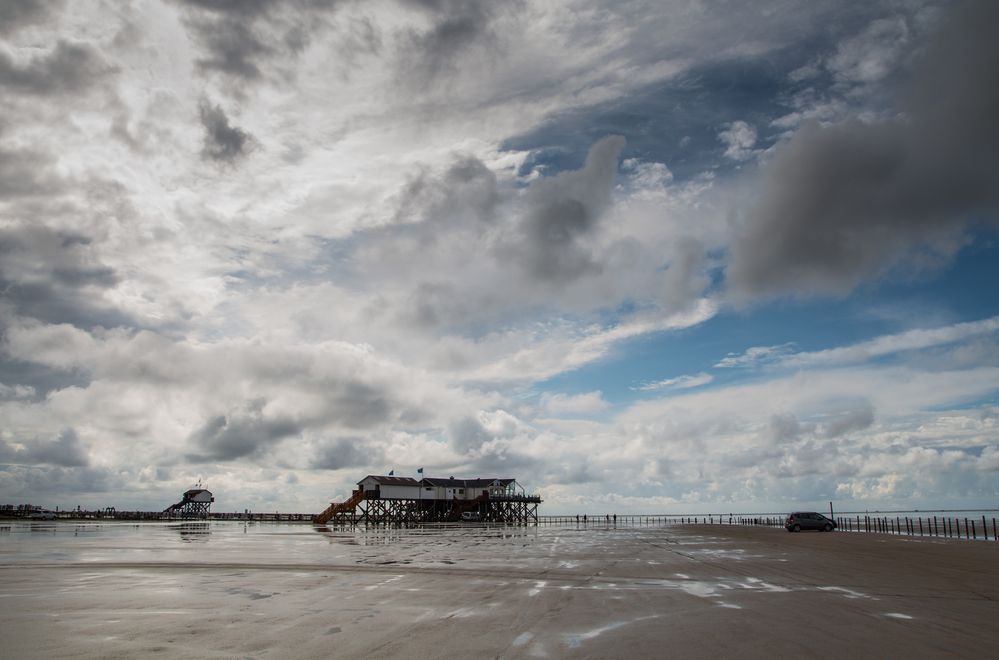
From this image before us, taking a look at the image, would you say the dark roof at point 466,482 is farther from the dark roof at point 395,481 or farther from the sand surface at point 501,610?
the sand surface at point 501,610

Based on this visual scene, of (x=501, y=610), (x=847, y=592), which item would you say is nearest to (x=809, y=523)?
(x=847, y=592)

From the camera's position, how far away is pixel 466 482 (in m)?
103

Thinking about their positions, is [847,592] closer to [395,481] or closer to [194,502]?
[395,481]

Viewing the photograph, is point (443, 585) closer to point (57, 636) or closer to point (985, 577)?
point (57, 636)

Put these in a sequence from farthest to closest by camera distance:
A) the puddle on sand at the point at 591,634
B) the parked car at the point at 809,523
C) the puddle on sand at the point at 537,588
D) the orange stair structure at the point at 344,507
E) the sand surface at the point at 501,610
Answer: the orange stair structure at the point at 344,507 < the parked car at the point at 809,523 < the puddle on sand at the point at 537,588 < the puddle on sand at the point at 591,634 < the sand surface at the point at 501,610

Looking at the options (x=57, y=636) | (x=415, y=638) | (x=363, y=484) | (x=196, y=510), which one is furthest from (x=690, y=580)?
(x=196, y=510)

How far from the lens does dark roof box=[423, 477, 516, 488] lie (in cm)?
9944

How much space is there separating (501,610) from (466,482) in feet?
303

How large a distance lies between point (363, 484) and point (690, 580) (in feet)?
264

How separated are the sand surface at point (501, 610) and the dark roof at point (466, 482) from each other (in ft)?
251

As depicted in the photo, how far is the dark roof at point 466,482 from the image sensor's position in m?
99.4

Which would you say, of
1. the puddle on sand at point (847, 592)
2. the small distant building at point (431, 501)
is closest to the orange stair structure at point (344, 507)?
the small distant building at point (431, 501)

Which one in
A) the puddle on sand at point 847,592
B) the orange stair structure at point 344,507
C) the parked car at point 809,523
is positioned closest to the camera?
the puddle on sand at point 847,592

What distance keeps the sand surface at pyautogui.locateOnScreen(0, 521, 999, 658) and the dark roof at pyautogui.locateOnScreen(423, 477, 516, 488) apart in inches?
3018
